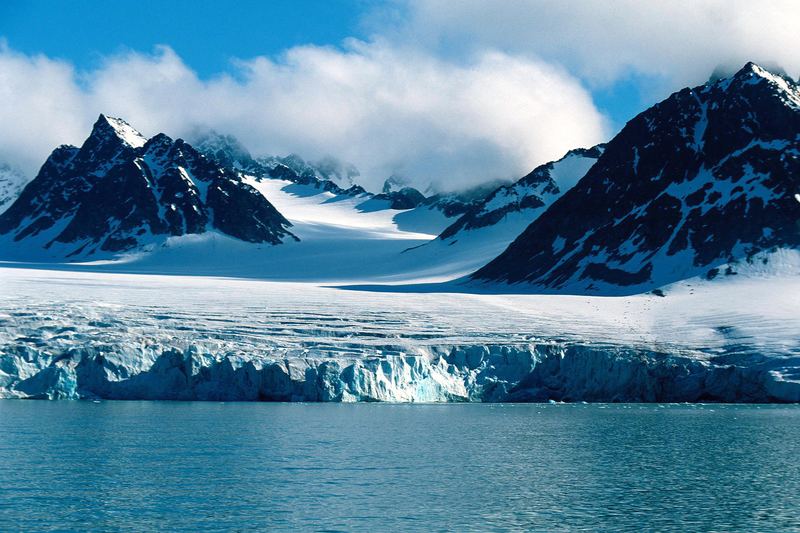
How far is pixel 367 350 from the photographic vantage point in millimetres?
65812

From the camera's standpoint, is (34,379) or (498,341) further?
(498,341)

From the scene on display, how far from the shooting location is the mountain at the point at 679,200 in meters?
110

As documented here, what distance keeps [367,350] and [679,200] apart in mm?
67697

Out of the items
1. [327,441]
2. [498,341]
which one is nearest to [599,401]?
[498,341]

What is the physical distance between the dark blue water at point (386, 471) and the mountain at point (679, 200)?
5549cm

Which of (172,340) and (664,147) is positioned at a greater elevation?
(664,147)

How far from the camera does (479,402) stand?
6844 cm

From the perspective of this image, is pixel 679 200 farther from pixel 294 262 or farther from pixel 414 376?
pixel 294 262

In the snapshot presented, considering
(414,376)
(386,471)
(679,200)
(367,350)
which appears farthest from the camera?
(679,200)

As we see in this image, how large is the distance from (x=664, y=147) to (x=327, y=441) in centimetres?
9765

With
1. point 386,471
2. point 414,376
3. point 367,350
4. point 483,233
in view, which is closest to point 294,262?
point 483,233

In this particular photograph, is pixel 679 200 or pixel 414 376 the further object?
pixel 679 200

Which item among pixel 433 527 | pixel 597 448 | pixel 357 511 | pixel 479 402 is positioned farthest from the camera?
pixel 479 402

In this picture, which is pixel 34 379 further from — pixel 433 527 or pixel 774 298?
pixel 774 298
